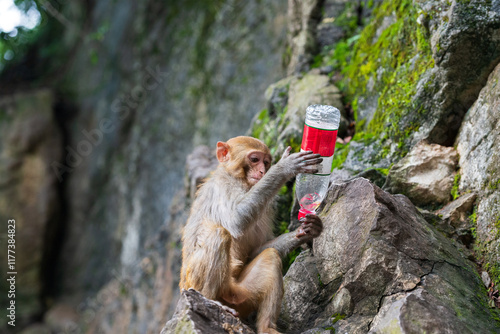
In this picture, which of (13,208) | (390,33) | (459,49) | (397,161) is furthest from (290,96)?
(13,208)

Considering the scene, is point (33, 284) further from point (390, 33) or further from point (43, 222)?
point (390, 33)

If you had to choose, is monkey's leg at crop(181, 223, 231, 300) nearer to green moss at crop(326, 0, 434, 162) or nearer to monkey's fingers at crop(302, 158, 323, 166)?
monkey's fingers at crop(302, 158, 323, 166)

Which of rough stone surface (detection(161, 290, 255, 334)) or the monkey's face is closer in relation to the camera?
rough stone surface (detection(161, 290, 255, 334))

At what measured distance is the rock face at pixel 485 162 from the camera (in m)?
3.89

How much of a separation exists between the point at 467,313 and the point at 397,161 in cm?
222

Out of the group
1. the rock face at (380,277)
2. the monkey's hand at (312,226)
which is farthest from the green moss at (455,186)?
the monkey's hand at (312,226)

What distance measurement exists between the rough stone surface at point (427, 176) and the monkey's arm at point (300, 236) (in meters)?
1.11

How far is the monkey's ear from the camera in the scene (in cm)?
487

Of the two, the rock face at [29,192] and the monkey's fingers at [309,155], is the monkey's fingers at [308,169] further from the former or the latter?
the rock face at [29,192]

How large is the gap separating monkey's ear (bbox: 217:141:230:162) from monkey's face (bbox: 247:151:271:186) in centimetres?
33

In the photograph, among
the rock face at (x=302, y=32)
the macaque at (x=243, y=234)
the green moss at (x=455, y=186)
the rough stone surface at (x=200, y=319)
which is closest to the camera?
the rough stone surface at (x=200, y=319)

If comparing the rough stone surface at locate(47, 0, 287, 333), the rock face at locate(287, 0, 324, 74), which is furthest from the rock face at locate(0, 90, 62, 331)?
the rock face at locate(287, 0, 324, 74)

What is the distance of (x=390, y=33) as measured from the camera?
6.06 metres

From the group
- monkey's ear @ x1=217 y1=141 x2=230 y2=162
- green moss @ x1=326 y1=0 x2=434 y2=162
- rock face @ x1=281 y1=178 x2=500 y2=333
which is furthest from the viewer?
green moss @ x1=326 y1=0 x2=434 y2=162
